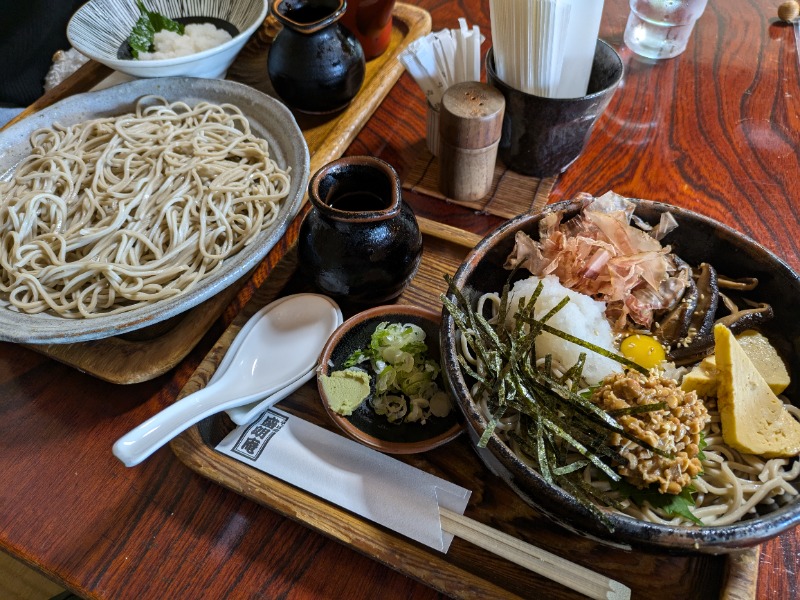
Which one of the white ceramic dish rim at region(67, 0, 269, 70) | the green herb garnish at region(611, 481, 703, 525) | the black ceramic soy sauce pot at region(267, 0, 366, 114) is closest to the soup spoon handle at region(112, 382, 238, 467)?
the green herb garnish at region(611, 481, 703, 525)

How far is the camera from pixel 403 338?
132 cm

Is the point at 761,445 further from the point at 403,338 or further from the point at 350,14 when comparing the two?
the point at 350,14

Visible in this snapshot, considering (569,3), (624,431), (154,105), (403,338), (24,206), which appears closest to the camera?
(624,431)

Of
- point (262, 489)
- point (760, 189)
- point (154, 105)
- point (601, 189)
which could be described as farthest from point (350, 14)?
point (262, 489)

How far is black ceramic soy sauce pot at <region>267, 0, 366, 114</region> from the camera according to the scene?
188cm

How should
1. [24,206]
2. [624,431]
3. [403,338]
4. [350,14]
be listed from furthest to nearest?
[350,14], [24,206], [403,338], [624,431]

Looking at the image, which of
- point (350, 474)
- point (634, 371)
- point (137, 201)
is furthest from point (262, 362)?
point (634, 371)

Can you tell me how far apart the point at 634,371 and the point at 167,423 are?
100 centimetres

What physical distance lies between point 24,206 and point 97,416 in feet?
2.49

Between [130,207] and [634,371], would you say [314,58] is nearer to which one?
[130,207]

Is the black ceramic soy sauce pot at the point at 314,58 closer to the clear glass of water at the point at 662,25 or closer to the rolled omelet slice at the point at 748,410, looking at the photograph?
the clear glass of water at the point at 662,25

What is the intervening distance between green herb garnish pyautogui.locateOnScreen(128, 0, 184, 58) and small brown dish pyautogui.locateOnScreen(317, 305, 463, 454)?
5.14ft

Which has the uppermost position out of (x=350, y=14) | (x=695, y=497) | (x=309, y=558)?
(x=350, y=14)

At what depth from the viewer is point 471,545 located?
3.66 feet
